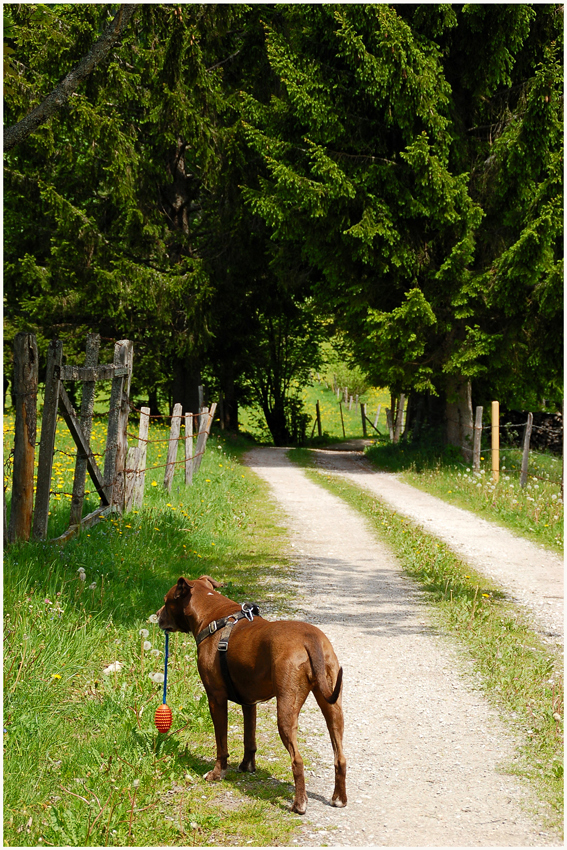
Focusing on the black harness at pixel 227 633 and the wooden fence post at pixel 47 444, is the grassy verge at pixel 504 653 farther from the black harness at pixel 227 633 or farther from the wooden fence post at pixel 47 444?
the wooden fence post at pixel 47 444

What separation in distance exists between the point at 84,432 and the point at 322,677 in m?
5.38

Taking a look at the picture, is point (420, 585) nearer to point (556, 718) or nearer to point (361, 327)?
point (556, 718)

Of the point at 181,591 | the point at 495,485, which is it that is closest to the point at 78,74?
the point at 181,591

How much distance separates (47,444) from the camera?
7246 millimetres

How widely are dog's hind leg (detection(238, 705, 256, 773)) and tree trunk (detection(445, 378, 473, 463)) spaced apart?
51.3 ft

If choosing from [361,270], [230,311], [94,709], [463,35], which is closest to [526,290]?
[361,270]

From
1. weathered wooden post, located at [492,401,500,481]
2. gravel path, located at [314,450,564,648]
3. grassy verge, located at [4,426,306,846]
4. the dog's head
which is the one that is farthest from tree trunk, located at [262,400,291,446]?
the dog's head

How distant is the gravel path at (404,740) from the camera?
3525 mm

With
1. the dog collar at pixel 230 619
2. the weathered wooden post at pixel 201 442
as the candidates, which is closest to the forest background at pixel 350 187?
the weathered wooden post at pixel 201 442

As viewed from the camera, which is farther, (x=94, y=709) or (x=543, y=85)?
(x=543, y=85)

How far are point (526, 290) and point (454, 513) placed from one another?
678 centimetres

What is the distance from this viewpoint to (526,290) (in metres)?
17.4

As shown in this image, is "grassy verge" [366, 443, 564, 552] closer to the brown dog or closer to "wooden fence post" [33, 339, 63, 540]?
"wooden fence post" [33, 339, 63, 540]

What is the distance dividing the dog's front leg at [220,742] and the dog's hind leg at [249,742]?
12cm
